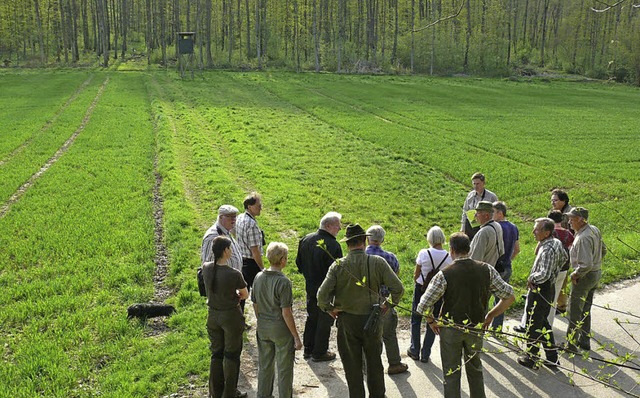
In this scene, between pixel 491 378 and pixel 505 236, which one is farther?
pixel 505 236

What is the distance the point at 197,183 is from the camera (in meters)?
20.4

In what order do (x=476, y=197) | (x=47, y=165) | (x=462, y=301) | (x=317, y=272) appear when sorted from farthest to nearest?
(x=47, y=165), (x=476, y=197), (x=317, y=272), (x=462, y=301)

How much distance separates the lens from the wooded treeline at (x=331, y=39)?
7702 centimetres

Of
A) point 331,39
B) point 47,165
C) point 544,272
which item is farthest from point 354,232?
point 331,39

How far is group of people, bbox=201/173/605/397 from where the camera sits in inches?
264

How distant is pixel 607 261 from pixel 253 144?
18.0 meters

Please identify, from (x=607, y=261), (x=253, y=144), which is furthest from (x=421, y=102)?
(x=607, y=261)

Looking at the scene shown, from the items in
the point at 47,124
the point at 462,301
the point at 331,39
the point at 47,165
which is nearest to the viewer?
the point at 462,301

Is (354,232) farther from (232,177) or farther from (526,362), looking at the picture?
(232,177)

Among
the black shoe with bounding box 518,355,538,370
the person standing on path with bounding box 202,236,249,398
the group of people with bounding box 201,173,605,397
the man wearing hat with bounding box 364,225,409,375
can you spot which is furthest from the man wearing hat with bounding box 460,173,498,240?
the person standing on path with bounding box 202,236,249,398

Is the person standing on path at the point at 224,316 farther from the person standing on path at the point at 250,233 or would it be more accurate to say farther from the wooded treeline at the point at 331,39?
the wooded treeline at the point at 331,39

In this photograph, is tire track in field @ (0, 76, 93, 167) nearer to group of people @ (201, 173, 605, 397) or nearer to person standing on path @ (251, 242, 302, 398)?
group of people @ (201, 173, 605, 397)

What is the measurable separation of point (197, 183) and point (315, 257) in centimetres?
1298

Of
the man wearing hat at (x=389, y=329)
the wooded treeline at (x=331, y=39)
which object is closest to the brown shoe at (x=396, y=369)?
the man wearing hat at (x=389, y=329)
